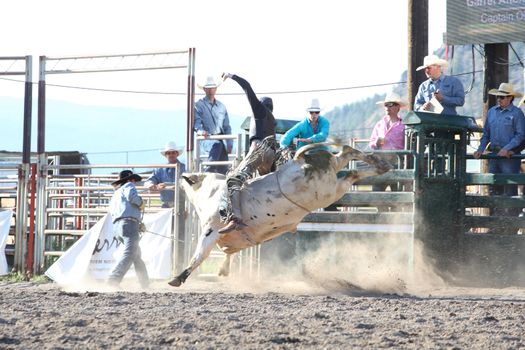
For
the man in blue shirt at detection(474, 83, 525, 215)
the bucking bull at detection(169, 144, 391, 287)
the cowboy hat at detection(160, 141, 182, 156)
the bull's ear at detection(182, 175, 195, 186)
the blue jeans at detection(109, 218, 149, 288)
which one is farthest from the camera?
the cowboy hat at detection(160, 141, 182, 156)

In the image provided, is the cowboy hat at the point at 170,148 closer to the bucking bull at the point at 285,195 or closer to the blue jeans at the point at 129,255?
the blue jeans at the point at 129,255

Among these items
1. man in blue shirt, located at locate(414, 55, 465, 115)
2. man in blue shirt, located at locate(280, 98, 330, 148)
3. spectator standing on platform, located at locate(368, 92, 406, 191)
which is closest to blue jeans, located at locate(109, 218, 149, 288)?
man in blue shirt, located at locate(280, 98, 330, 148)

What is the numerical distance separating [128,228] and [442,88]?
13.4ft

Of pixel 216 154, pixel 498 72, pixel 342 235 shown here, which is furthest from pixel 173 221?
pixel 498 72

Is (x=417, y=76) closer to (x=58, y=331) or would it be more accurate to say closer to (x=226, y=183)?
(x=226, y=183)

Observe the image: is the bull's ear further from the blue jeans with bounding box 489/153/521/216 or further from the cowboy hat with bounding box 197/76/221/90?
the blue jeans with bounding box 489/153/521/216

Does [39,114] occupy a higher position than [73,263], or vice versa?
[39,114]

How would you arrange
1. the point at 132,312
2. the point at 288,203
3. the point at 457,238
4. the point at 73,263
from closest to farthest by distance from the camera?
the point at 132,312 < the point at 288,203 < the point at 457,238 < the point at 73,263

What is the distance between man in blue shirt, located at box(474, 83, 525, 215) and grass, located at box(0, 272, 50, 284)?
5.68 meters

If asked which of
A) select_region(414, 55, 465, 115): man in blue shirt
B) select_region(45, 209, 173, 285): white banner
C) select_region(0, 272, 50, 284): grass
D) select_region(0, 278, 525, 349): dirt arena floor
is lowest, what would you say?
select_region(0, 272, 50, 284): grass

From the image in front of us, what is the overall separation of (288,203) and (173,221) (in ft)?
9.84

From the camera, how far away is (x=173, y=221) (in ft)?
40.0

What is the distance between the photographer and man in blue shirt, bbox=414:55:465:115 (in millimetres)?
11422

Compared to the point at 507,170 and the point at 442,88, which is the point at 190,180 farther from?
the point at 507,170
